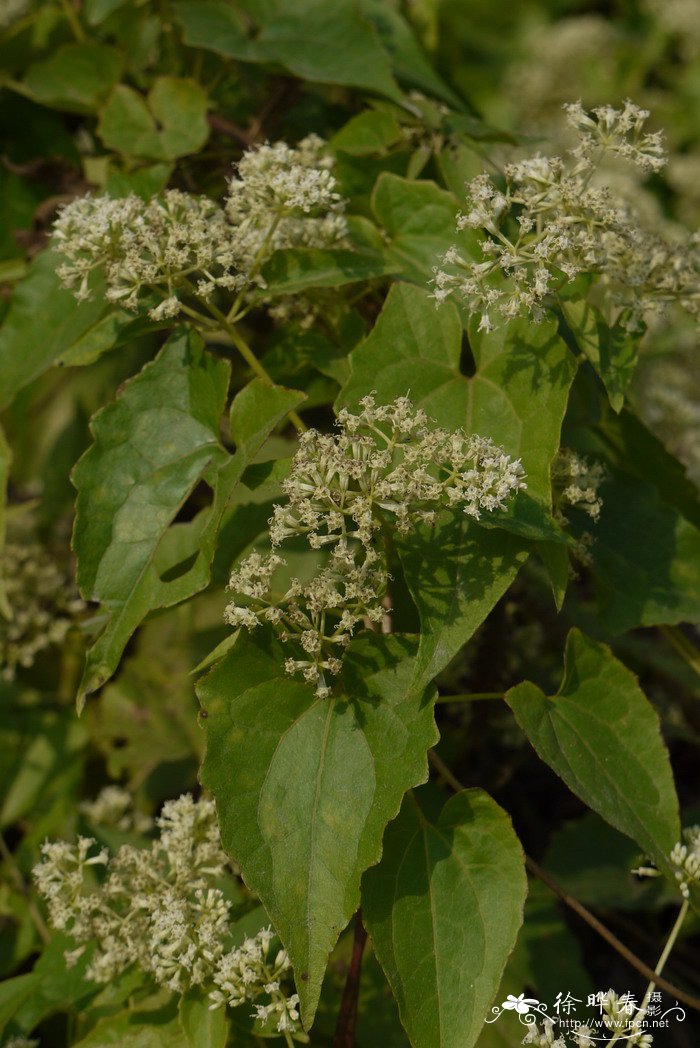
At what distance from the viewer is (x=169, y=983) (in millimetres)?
1414

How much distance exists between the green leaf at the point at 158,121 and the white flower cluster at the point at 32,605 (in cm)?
107

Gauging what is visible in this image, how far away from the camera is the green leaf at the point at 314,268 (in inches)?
63.7

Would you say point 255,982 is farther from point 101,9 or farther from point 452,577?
point 101,9

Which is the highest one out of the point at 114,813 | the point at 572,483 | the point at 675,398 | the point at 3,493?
the point at 572,483

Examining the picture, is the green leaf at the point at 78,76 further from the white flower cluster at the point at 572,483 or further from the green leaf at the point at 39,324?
the white flower cluster at the point at 572,483

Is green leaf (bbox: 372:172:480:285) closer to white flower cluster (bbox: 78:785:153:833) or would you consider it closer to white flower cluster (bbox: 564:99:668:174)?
white flower cluster (bbox: 564:99:668:174)

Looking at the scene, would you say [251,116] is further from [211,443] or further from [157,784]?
[157,784]

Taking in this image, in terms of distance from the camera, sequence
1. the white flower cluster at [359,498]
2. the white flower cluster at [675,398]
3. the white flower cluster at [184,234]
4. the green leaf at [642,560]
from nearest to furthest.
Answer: the white flower cluster at [359,498] → the white flower cluster at [184,234] → the green leaf at [642,560] → the white flower cluster at [675,398]

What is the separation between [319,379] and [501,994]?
4.23 ft

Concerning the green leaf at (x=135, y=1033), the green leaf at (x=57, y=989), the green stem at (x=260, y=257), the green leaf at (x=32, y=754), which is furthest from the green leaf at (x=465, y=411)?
the green leaf at (x=32, y=754)

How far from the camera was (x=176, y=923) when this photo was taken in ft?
4.62

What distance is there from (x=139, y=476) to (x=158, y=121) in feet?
3.36

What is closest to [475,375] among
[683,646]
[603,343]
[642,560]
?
[603,343]

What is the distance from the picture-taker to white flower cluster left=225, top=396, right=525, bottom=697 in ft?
4.24
